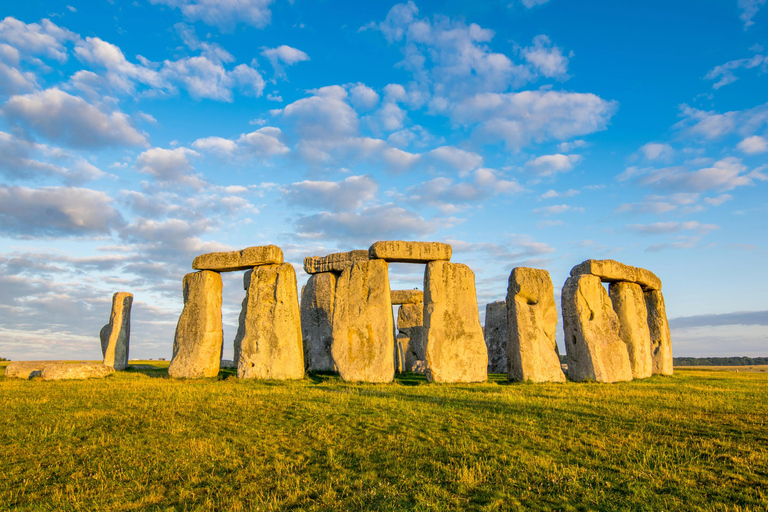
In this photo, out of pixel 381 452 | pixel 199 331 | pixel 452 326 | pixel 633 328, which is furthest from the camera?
pixel 633 328

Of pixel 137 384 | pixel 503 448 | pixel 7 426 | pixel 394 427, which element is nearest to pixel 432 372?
pixel 394 427

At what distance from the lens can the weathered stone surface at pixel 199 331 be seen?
15.0 m

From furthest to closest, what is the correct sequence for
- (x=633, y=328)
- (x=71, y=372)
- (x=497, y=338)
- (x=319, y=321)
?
(x=497, y=338) → (x=319, y=321) → (x=633, y=328) → (x=71, y=372)

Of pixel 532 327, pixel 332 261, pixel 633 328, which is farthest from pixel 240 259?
pixel 633 328

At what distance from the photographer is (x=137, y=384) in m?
12.6

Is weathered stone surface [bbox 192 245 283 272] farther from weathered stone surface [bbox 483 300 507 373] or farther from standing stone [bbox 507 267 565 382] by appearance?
weathered stone surface [bbox 483 300 507 373]

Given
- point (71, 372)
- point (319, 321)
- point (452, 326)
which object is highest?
point (319, 321)

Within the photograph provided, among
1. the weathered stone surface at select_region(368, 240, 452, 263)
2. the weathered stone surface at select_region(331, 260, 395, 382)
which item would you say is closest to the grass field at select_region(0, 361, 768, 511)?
the weathered stone surface at select_region(331, 260, 395, 382)

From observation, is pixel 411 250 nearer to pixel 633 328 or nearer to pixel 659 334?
pixel 633 328

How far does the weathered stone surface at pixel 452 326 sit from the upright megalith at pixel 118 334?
14204 mm

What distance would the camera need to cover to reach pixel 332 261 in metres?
19.0

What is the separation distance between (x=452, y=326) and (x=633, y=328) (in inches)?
326

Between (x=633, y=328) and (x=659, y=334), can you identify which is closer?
(x=633, y=328)

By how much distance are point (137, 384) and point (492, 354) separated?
14782mm
